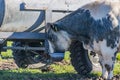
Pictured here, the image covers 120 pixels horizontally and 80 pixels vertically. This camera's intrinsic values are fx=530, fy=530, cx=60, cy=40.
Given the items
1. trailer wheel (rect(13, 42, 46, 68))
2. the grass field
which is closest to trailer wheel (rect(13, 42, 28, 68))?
trailer wheel (rect(13, 42, 46, 68))

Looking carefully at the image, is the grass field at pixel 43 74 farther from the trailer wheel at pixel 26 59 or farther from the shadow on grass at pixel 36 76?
the trailer wheel at pixel 26 59

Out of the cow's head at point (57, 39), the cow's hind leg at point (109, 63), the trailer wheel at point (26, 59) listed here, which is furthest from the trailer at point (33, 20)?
the cow's hind leg at point (109, 63)

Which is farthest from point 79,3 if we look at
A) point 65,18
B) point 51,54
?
point 51,54

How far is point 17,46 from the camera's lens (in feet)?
34.5

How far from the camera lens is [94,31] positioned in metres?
9.42

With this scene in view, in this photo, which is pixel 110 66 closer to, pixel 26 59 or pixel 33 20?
pixel 33 20

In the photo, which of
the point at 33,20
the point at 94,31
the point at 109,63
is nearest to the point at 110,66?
the point at 109,63

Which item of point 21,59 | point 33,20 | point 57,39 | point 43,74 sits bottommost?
point 43,74

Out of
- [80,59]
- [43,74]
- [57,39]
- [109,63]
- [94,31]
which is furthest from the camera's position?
[80,59]

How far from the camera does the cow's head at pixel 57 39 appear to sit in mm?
9922

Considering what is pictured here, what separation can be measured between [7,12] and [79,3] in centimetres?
145

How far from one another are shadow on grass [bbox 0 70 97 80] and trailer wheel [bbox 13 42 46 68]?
0.69 meters

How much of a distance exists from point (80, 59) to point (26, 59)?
4.08ft

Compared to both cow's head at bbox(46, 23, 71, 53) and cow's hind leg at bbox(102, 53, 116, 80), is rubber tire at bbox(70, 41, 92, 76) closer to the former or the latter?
cow's head at bbox(46, 23, 71, 53)
